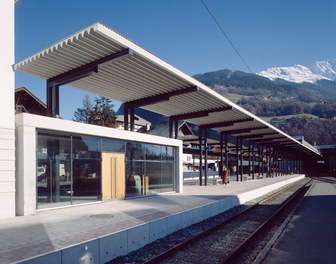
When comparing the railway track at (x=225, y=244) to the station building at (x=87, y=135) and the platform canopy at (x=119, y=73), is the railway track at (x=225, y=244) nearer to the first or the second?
the station building at (x=87, y=135)

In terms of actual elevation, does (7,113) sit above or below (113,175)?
above

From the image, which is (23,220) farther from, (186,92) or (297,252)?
(186,92)

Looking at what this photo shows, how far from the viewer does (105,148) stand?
1362 cm

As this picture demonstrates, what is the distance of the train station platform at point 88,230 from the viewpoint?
21.0 ft

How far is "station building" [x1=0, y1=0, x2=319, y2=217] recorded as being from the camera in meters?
10.4

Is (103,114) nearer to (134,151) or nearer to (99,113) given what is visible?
(99,113)

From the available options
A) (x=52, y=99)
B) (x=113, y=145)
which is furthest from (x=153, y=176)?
(x=52, y=99)

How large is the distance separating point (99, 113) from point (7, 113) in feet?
146

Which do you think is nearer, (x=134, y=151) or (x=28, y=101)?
(x=134, y=151)

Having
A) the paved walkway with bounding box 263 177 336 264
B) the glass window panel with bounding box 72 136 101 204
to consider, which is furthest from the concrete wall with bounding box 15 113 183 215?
the paved walkway with bounding box 263 177 336 264

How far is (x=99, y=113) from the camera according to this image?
5450cm

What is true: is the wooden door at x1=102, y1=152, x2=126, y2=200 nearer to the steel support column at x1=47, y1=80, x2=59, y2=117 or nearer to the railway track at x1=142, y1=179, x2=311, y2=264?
the steel support column at x1=47, y1=80, x2=59, y2=117

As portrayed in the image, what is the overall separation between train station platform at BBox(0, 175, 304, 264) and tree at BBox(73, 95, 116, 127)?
1563 inches

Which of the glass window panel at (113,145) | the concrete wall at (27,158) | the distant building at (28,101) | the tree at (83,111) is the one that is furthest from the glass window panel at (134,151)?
the tree at (83,111)
